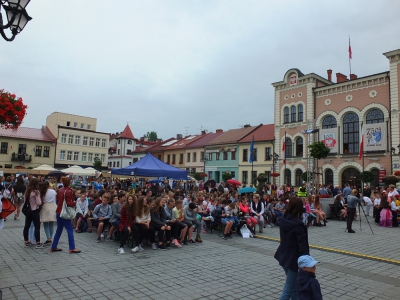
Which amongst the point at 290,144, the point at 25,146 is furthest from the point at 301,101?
the point at 25,146

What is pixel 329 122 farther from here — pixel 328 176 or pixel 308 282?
pixel 308 282

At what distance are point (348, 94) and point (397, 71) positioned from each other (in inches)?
200

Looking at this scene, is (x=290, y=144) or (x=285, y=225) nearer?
(x=285, y=225)

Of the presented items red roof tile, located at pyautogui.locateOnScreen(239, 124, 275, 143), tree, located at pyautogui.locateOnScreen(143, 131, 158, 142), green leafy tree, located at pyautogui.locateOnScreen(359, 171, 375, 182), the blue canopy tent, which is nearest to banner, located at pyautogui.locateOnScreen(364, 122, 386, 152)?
green leafy tree, located at pyautogui.locateOnScreen(359, 171, 375, 182)

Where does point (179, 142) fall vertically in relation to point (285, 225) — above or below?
above

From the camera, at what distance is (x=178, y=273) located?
256 inches

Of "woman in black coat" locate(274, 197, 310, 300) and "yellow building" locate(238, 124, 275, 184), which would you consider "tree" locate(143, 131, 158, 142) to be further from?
"woman in black coat" locate(274, 197, 310, 300)

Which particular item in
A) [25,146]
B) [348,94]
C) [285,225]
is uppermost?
[348,94]

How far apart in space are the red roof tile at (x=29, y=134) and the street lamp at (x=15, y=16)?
49.2 meters

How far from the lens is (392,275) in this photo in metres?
6.66

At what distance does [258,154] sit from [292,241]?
38636 millimetres

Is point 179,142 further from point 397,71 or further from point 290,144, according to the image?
point 397,71

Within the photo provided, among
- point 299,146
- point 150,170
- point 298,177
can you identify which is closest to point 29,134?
point 150,170

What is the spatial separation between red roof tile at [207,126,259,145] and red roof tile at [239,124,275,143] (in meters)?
0.96
